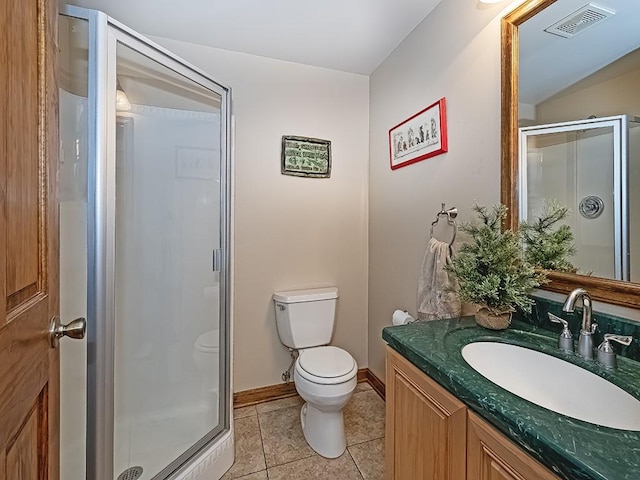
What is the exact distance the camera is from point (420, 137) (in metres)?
1.74

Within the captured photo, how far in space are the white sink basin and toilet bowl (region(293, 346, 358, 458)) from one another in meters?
0.79

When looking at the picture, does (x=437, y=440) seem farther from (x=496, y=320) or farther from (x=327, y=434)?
(x=327, y=434)

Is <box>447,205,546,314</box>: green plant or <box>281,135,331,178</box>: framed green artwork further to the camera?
<box>281,135,331,178</box>: framed green artwork

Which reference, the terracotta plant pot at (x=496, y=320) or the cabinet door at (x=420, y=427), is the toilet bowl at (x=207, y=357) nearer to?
the cabinet door at (x=420, y=427)

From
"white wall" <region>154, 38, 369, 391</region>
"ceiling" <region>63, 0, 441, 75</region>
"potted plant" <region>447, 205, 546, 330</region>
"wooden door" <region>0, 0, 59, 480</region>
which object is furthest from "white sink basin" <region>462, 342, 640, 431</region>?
"ceiling" <region>63, 0, 441, 75</region>

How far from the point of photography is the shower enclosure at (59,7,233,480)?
1060 millimetres

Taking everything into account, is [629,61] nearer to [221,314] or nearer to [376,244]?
[376,244]

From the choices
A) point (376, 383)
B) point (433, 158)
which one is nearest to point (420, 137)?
point (433, 158)

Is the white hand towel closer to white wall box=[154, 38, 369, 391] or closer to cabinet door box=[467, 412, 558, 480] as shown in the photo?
cabinet door box=[467, 412, 558, 480]

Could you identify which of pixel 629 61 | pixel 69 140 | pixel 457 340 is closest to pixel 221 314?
pixel 69 140

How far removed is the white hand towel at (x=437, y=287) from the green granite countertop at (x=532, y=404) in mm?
273

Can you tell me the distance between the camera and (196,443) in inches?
58.9

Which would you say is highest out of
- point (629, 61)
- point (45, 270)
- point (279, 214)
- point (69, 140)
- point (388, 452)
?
point (629, 61)

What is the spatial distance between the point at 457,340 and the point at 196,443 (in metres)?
A: 1.28
